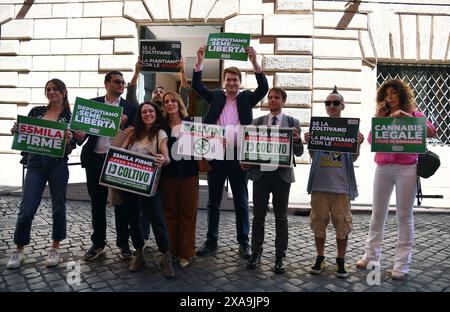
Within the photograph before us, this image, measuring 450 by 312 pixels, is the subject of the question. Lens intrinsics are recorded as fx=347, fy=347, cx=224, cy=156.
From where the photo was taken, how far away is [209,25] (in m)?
8.62

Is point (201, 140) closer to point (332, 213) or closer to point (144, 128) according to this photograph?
point (144, 128)

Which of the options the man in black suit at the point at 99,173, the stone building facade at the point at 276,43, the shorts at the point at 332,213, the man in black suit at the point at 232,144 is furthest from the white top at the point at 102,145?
the stone building facade at the point at 276,43

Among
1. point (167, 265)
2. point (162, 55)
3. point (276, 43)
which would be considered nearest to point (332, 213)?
point (167, 265)

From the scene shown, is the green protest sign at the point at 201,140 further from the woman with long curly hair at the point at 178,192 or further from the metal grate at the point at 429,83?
the metal grate at the point at 429,83

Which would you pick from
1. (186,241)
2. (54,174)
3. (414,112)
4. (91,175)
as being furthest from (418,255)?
(54,174)

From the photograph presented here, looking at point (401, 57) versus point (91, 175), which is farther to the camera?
point (401, 57)

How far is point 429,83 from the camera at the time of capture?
852 centimetres

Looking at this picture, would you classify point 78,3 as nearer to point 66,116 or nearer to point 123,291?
point 66,116

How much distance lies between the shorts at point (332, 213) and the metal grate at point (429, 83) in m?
5.93

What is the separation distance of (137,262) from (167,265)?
1.26ft

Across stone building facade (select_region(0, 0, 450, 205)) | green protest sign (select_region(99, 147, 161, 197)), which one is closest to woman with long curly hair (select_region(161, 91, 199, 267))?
green protest sign (select_region(99, 147, 161, 197))

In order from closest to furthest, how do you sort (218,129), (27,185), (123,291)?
(123,291) < (27,185) < (218,129)

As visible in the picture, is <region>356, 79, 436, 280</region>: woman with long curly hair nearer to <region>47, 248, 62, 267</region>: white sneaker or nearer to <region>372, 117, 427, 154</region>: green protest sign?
<region>372, 117, 427, 154</region>: green protest sign

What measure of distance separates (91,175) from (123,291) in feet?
4.59
